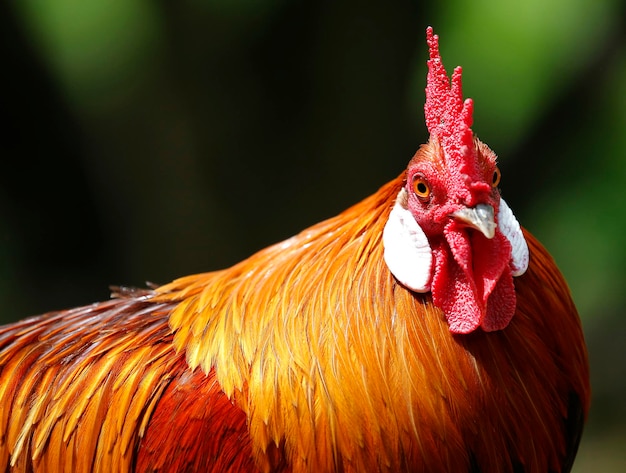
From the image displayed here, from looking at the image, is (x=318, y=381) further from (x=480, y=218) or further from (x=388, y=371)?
(x=480, y=218)

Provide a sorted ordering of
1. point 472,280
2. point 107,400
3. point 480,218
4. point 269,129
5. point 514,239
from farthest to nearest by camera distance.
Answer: point 269,129 → point 107,400 → point 514,239 → point 472,280 → point 480,218

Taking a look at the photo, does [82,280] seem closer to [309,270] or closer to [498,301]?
[309,270]

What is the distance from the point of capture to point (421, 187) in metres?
2.06

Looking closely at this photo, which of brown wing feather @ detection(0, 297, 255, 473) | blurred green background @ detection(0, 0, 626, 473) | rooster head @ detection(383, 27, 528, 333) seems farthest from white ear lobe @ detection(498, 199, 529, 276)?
blurred green background @ detection(0, 0, 626, 473)

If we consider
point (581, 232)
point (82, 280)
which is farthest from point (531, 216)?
point (82, 280)

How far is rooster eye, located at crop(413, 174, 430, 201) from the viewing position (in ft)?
6.66

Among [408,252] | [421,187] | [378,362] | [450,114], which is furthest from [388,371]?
[450,114]

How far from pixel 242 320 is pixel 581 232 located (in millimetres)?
3386

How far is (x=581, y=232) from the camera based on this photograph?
191 inches

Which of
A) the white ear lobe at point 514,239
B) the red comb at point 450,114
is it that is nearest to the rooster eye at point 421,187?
the red comb at point 450,114

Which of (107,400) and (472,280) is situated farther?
(107,400)

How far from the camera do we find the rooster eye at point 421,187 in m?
2.03

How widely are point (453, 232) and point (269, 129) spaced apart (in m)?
3.56

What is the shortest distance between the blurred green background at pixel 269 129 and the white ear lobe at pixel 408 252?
286cm
